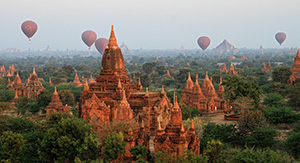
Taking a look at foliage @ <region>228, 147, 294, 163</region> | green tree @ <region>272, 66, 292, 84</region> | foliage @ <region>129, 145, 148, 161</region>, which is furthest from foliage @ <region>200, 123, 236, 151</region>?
green tree @ <region>272, 66, 292, 84</region>

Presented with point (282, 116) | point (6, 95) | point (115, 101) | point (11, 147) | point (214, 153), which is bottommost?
point (6, 95)

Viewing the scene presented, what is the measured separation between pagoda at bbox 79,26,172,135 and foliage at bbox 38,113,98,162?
745 cm

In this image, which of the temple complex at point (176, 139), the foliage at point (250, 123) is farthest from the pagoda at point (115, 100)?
→ the temple complex at point (176, 139)

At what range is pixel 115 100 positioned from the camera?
122ft

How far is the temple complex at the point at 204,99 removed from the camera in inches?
2143

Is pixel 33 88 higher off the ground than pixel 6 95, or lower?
higher

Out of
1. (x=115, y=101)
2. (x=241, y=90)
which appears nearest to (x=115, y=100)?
(x=115, y=101)

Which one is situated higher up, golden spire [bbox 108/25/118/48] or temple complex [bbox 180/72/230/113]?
golden spire [bbox 108/25/118/48]

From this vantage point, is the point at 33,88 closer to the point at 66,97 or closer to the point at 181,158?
the point at 66,97

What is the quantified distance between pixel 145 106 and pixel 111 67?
6953mm

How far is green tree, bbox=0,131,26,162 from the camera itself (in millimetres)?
25969

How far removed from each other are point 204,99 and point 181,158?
107ft

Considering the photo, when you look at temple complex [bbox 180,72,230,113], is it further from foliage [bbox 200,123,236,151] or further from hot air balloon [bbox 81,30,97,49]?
hot air balloon [bbox 81,30,97,49]

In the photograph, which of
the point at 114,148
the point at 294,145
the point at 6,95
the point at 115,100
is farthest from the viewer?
the point at 6,95
